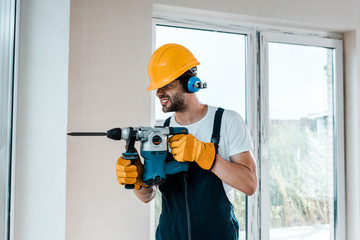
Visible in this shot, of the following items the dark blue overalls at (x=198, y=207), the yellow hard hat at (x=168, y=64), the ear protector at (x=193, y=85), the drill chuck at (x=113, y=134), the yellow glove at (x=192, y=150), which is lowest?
the dark blue overalls at (x=198, y=207)

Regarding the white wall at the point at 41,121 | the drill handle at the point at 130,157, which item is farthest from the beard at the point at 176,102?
the white wall at the point at 41,121

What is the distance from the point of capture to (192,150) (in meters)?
1.25

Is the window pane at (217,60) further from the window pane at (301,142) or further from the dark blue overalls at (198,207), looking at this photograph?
the dark blue overalls at (198,207)

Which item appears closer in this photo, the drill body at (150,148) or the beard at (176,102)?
the drill body at (150,148)

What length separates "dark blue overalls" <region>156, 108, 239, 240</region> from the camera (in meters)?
1.34

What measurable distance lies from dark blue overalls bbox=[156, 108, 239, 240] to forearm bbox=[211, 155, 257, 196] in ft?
0.30

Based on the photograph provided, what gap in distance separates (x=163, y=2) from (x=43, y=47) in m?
1.00

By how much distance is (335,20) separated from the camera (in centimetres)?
236

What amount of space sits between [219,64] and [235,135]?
0.93 metres

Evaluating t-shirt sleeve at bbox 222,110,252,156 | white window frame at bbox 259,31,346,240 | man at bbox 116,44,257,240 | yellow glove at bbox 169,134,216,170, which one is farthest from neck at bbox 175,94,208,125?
A: white window frame at bbox 259,31,346,240

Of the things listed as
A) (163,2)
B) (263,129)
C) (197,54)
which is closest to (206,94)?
(197,54)

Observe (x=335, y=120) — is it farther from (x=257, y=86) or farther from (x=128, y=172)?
(x=128, y=172)

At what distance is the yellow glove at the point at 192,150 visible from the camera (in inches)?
48.6

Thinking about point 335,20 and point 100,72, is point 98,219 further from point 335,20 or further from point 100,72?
point 335,20
